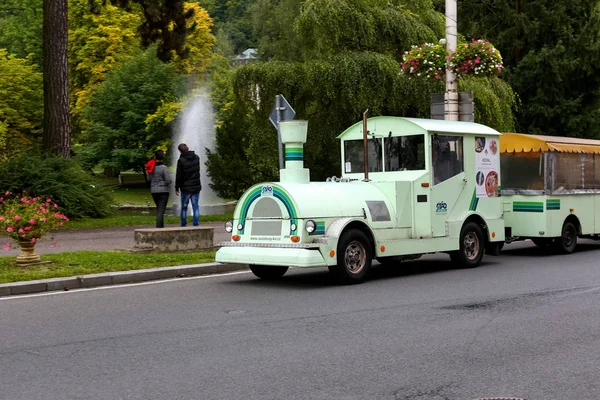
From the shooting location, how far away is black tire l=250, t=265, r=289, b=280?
13.6 metres

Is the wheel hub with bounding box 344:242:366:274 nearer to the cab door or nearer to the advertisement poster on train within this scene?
the cab door

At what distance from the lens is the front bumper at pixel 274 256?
12008mm

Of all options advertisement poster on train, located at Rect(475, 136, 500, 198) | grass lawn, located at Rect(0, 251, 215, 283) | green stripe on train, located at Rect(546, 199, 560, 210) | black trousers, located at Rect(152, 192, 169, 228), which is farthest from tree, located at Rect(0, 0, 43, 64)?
advertisement poster on train, located at Rect(475, 136, 500, 198)

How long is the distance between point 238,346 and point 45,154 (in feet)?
57.8

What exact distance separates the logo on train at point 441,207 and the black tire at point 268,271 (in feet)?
8.93

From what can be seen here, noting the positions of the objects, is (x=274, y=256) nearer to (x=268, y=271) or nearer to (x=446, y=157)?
(x=268, y=271)

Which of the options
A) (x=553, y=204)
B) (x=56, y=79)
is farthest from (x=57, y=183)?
(x=553, y=204)

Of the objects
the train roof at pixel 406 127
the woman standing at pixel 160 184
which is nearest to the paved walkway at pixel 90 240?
the woman standing at pixel 160 184

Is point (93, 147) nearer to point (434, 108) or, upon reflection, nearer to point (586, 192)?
point (434, 108)

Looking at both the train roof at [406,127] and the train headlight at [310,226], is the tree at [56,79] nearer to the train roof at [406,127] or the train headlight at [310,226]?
the train roof at [406,127]

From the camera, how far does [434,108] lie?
20375 mm

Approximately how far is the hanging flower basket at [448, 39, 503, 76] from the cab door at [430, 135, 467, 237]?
466 cm

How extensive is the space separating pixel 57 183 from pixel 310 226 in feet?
42.1

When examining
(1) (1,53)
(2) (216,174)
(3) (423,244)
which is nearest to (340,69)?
(2) (216,174)
